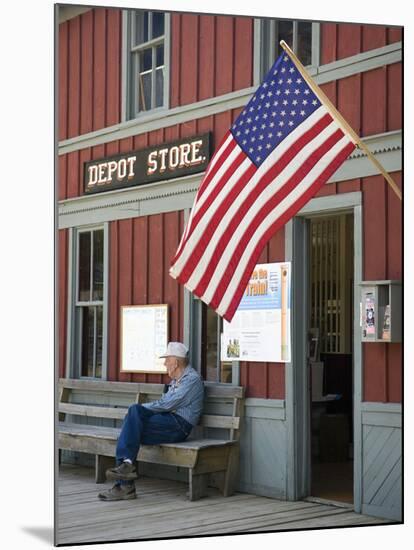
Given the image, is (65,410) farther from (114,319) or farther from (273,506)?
(273,506)

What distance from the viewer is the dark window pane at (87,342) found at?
6738 millimetres

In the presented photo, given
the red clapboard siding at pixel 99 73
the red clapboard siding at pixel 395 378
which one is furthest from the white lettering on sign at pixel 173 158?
the red clapboard siding at pixel 395 378

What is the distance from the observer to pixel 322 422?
959 centimetres

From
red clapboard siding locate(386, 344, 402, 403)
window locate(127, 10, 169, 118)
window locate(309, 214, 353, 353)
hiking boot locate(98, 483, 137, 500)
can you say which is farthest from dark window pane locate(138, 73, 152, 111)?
window locate(309, 214, 353, 353)

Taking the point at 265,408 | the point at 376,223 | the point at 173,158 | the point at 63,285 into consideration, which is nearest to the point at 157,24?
the point at 173,158

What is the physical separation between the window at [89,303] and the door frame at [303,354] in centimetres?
128

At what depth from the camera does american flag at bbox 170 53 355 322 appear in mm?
6434

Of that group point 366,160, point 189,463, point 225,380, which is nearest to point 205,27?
point 366,160

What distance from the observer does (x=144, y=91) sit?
693 cm

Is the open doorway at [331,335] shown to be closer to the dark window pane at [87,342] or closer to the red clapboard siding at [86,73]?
the dark window pane at [87,342]

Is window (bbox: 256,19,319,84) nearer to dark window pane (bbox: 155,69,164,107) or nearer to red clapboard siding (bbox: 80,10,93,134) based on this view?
dark window pane (bbox: 155,69,164,107)

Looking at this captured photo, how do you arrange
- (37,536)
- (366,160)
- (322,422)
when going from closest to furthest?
1. (37,536)
2. (366,160)
3. (322,422)

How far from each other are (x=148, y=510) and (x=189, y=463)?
0.49 meters

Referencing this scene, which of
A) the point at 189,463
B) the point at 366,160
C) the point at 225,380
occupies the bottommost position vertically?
the point at 189,463
